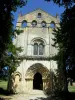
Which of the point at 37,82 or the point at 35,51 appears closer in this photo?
the point at 35,51

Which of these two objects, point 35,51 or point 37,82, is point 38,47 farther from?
point 37,82

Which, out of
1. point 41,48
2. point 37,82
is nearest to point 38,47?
point 41,48

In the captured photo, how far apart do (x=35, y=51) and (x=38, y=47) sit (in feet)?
2.80

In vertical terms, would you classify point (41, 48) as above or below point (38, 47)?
below

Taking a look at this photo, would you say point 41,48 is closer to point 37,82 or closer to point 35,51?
point 35,51

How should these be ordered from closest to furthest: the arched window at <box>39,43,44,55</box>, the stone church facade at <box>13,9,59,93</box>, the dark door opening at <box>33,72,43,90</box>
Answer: the stone church facade at <box>13,9,59,93</box>
the arched window at <box>39,43,44,55</box>
the dark door opening at <box>33,72,43,90</box>

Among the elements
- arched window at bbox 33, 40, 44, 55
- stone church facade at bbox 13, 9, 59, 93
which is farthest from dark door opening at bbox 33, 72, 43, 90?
arched window at bbox 33, 40, 44, 55

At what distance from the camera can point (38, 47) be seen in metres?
28.9

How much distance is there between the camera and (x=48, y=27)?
98.9 feet

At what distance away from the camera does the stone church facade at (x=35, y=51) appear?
26234mm

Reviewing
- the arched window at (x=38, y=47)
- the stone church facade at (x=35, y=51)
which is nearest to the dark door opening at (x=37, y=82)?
the stone church facade at (x=35, y=51)

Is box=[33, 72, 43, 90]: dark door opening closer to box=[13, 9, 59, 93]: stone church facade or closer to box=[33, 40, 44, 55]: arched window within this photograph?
box=[13, 9, 59, 93]: stone church facade

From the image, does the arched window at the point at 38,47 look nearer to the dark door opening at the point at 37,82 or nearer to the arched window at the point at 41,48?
the arched window at the point at 41,48

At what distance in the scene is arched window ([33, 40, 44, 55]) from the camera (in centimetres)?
2854
